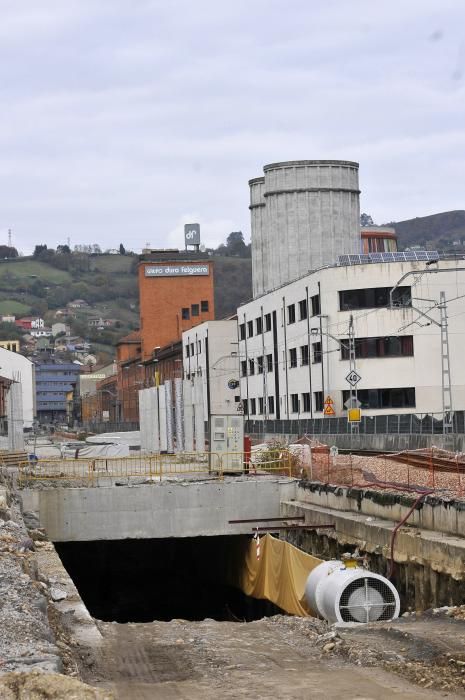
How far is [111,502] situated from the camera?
3778 centimetres

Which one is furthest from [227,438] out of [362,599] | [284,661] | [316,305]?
[316,305]

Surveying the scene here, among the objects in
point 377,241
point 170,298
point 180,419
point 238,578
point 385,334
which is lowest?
Result: point 238,578

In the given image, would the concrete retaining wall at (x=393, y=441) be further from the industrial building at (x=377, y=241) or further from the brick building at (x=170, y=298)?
the industrial building at (x=377, y=241)

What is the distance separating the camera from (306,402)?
8012 centimetres

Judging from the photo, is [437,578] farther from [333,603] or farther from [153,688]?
[153,688]

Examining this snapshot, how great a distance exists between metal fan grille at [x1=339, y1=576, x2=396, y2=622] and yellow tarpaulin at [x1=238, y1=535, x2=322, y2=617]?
2.77 metres

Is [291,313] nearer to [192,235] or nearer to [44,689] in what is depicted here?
[44,689]

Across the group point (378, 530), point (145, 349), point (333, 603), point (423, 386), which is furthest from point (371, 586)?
point (145, 349)

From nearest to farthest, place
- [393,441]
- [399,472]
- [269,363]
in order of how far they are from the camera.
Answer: [399,472], [393,441], [269,363]

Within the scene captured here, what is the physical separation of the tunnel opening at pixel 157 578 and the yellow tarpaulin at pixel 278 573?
1.76 metres

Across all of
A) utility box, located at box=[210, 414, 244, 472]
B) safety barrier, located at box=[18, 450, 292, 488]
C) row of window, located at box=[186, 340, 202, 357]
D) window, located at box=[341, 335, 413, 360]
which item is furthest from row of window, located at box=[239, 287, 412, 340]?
row of window, located at box=[186, 340, 202, 357]

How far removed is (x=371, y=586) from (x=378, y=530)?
17.9 feet

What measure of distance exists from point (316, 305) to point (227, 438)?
1288 inches

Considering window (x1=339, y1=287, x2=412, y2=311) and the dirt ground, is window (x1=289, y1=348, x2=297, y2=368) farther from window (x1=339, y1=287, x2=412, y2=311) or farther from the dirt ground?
the dirt ground
